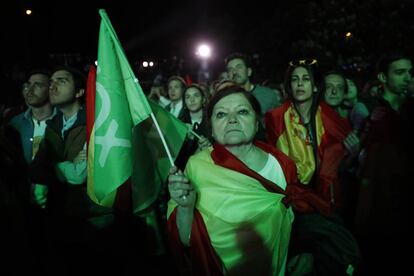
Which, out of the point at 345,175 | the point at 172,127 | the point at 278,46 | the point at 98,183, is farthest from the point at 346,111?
the point at 278,46

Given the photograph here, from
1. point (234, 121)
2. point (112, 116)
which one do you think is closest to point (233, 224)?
point (234, 121)

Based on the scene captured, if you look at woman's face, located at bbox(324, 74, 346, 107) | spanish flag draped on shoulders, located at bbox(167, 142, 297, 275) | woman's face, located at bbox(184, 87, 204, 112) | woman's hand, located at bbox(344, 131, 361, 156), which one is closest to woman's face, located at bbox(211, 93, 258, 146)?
spanish flag draped on shoulders, located at bbox(167, 142, 297, 275)

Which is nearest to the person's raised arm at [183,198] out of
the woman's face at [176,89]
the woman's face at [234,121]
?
the woman's face at [234,121]

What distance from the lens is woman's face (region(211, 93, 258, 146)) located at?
2.85 m

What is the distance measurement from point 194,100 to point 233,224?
3916 millimetres

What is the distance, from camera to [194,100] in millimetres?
6270

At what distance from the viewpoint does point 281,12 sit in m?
34.2

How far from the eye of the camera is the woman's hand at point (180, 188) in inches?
95.0

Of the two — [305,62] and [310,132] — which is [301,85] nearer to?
[305,62]

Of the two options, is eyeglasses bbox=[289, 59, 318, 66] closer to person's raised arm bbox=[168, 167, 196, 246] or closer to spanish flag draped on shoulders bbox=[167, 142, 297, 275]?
spanish flag draped on shoulders bbox=[167, 142, 297, 275]

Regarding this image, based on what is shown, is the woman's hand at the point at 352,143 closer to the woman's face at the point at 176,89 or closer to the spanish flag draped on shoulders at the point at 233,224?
the spanish flag draped on shoulders at the point at 233,224

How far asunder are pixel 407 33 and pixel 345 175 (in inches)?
677

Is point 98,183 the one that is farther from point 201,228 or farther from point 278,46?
point 278,46

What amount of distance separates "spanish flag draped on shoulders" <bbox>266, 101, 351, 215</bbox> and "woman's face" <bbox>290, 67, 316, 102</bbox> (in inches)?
6.3
